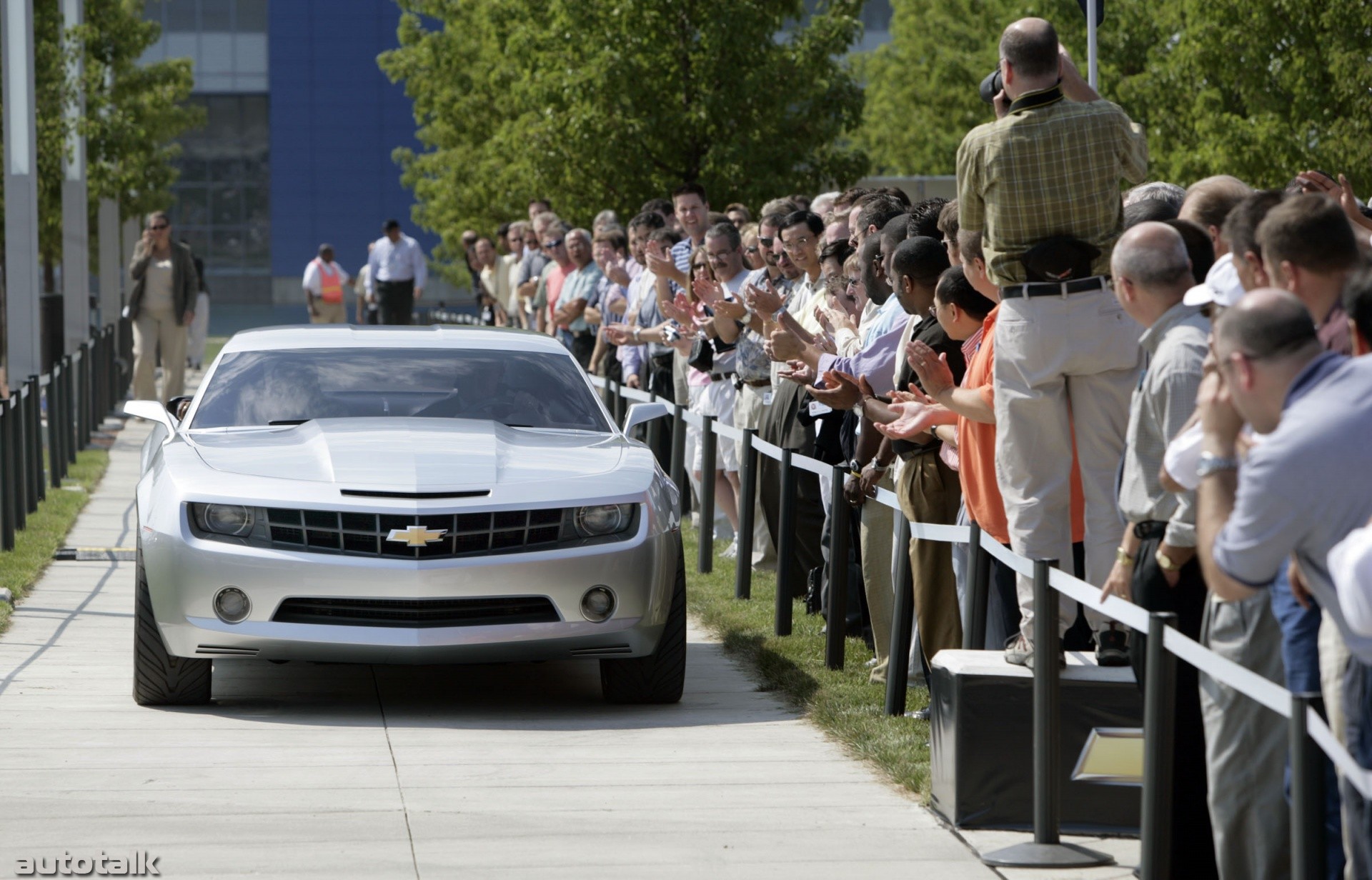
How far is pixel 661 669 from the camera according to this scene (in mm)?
8516

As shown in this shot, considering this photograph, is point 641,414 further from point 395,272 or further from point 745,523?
point 395,272

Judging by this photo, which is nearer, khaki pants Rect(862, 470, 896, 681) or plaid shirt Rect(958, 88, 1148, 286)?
plaid shirt Rect(958, 88, 1148, 286)

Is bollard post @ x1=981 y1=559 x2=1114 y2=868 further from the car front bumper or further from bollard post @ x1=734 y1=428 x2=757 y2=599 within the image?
bollard post @ x1=734 y1=428 x2=757 y2=599

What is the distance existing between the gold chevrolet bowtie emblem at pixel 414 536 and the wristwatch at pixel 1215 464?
397cm

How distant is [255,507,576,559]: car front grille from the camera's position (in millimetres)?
7926

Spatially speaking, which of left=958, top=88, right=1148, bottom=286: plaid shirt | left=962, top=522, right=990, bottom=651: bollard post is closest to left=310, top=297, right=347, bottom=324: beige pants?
left=958, top=88, right=1148, bottom=286: plaid shirt

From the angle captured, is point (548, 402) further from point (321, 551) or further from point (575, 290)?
point (575, 290)

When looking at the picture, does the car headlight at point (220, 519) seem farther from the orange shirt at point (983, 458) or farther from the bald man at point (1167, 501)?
the bald man at point (1167, 501)

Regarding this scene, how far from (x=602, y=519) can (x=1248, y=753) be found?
3.67m

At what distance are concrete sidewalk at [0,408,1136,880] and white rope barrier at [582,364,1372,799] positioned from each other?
0.82 m

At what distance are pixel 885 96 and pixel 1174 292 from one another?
40122 millimetres

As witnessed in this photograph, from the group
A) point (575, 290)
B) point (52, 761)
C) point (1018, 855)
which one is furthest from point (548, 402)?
point (575, 290)

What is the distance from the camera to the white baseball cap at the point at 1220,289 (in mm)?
5371

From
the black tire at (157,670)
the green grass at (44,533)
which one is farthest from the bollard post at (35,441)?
the black tire at (157,670)
